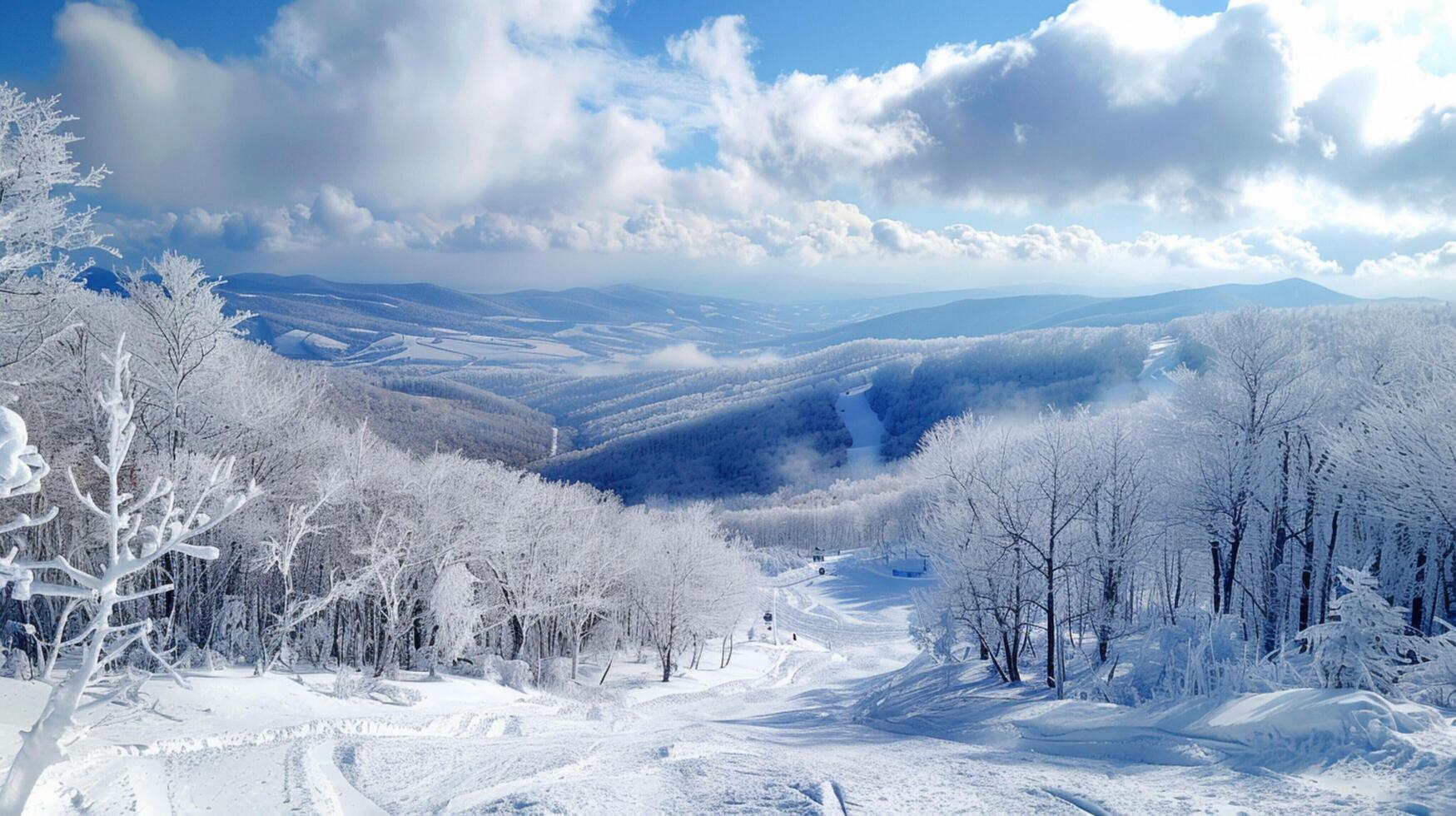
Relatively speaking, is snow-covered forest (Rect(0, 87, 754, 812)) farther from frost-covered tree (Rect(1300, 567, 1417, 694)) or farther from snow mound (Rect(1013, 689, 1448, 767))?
frost-covered tree (Rect(1300, 567, 1417, 694))

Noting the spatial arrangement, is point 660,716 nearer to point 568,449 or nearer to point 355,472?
point 355,472

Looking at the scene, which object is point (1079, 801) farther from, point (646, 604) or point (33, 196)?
point (646, 604)

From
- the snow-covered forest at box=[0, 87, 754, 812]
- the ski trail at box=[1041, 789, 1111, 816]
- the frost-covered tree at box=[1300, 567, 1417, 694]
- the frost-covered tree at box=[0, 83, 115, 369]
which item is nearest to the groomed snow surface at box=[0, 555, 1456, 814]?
the ski trail at box=[1041, 789, 1111, 816]

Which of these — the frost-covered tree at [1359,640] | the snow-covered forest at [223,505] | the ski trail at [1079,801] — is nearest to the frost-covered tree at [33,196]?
the snow-covered forest at [223,505]

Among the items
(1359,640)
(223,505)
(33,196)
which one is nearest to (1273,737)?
(1359,640)

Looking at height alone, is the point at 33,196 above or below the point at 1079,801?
above

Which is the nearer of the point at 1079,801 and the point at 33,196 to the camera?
the point at 1079,801

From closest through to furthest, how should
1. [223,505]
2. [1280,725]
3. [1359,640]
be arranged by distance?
[1280,725] → [1359,640] → [223,505]

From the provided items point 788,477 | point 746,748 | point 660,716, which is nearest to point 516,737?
point 746,748
